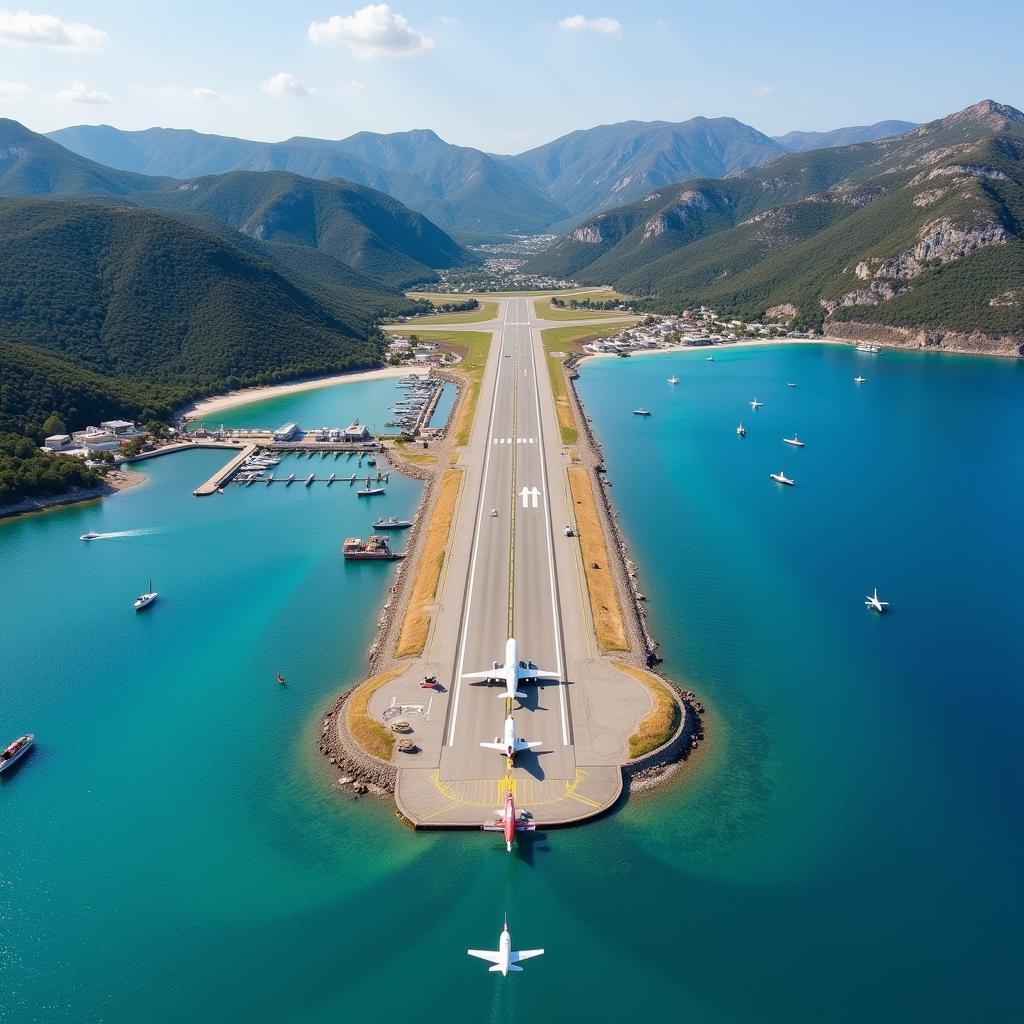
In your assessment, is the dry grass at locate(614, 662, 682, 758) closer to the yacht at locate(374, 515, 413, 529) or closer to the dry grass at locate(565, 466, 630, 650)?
the dry grass at locate(565, 466, 630, 650)

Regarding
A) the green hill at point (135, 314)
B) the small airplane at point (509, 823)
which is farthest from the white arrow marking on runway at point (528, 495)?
the green hill at point (135, 314)

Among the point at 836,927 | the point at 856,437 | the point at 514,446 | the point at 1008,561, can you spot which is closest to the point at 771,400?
the point at 856,437

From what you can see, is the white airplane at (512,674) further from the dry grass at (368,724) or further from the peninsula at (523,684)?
the dry grass at (368,724)

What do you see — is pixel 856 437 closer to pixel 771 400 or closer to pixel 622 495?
pixel 771 400

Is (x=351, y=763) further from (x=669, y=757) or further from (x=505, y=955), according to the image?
(x=669, y=757)

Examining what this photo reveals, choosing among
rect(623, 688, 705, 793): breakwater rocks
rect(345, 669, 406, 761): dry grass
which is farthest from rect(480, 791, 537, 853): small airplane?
rect(345, 669, 406, 761): dry grass
